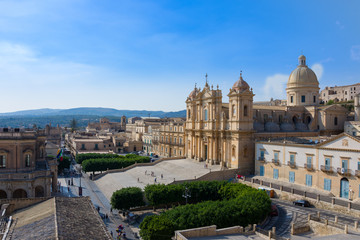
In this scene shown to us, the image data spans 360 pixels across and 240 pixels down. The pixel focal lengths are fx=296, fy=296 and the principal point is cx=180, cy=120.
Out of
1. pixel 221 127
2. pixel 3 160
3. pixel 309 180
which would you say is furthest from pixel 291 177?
pixel 3 160

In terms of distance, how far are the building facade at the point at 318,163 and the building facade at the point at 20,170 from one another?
30.5 meters

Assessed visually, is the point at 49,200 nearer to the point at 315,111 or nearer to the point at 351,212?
the point at 351,212

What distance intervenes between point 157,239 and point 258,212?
10.1 metres

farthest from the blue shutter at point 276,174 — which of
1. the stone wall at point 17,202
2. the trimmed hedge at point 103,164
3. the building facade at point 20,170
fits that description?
the building facade at point 20,170

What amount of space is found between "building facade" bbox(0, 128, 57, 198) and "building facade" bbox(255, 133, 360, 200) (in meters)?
30.5

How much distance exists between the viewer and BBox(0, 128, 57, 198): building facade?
34.7 m

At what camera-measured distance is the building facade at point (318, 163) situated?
33.4m

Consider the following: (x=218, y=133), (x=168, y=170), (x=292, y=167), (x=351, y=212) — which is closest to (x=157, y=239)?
(x=351, y=212)

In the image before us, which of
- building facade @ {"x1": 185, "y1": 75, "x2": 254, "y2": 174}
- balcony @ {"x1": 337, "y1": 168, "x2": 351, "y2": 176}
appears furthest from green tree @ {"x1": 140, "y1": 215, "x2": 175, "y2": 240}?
building facade @ {"x1": 185, "y1": 75, "x2": 254, "y2": 174}

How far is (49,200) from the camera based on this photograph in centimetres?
2838

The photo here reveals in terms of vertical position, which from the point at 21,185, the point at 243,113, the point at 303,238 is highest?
the point at 243,113

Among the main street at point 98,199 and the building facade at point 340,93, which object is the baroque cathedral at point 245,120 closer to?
the main street at point 98,199

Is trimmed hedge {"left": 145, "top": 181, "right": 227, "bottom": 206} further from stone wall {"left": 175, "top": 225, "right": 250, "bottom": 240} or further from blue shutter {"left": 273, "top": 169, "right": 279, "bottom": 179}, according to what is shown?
stone wall {"left": 175, "top": 225, "right": 250, "bottom": 240}

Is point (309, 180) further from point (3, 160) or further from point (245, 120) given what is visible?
point (3, 160)
